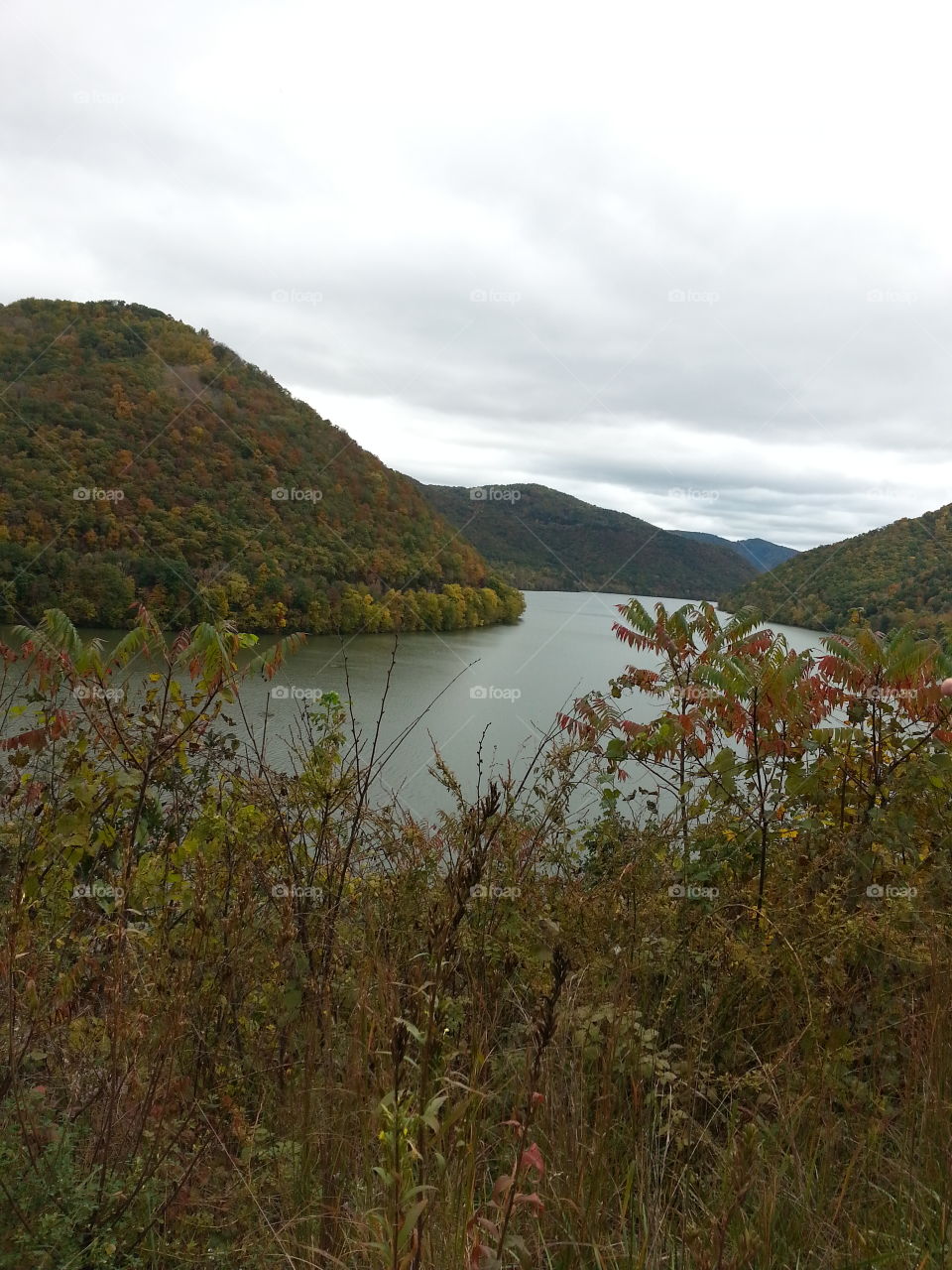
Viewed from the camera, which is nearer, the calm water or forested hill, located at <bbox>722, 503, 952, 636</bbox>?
the calm water

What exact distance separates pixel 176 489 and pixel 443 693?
37.8m

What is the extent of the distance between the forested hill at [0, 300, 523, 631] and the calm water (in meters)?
2.54

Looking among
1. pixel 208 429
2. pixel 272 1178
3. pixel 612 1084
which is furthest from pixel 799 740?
pixel 208 429

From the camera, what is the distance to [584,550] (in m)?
91.9

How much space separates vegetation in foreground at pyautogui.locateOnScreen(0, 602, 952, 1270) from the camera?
1312 millimetres

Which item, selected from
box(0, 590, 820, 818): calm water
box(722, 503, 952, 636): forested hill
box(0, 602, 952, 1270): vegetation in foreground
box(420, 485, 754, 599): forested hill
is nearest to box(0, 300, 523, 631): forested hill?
box(0, 590, 820, 818): calm water

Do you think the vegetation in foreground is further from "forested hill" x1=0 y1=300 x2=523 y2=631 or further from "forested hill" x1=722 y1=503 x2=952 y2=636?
"forested hill" x1=0 y1=300 x2=523 y2=631

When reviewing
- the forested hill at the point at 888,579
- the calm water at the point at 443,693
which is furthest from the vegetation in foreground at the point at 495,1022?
the forested hill at the point at 888,579

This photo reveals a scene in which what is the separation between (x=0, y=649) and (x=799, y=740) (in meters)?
3.78

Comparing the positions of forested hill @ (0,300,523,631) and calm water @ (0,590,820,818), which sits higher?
forested hill @ (0,300,523,631)

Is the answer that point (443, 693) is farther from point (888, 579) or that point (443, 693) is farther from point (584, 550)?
point (584, 550)

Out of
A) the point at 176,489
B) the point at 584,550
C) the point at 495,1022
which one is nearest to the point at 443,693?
the point at 495,1022

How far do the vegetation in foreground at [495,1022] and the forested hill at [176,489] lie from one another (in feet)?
56.5

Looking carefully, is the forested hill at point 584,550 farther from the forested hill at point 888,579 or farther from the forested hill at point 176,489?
the forested hill at point 888,579
